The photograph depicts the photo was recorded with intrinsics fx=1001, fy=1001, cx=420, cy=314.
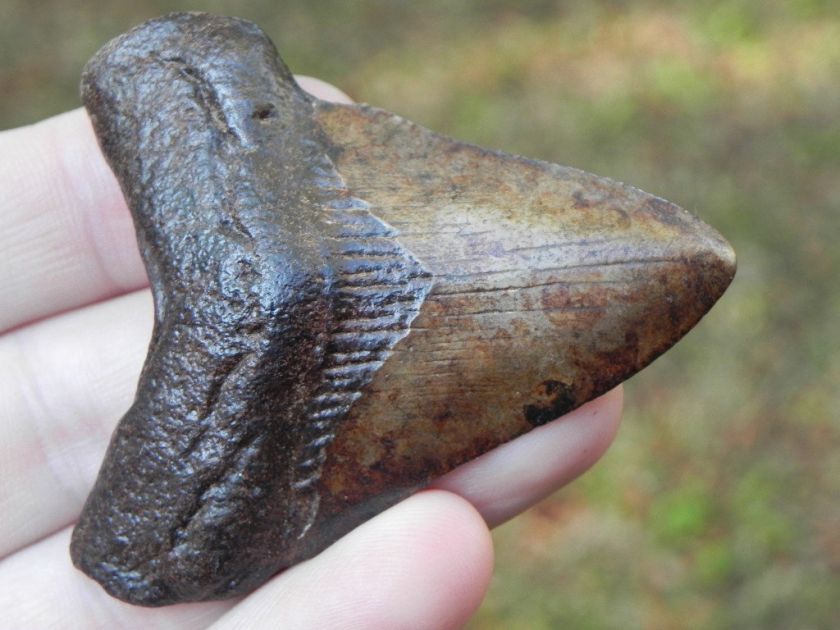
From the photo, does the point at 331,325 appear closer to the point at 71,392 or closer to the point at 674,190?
the point at 71,392

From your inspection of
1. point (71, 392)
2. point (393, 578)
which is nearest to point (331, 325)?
point (393, 578)

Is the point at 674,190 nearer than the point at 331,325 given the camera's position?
No

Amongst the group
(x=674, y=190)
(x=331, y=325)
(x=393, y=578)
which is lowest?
(x=674, y=190)

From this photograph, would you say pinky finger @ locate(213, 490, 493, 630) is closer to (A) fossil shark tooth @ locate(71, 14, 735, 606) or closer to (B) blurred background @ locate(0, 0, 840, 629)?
(A) fossil shark tooth @ locate(71, 14, 735, 606)

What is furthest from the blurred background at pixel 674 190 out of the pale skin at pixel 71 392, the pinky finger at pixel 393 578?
the pinky finger at pixel 393 578

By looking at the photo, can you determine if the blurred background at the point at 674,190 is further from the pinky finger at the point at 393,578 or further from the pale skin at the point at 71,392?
the pinky finger at the point at 393,578

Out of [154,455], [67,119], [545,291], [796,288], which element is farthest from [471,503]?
[796,288]

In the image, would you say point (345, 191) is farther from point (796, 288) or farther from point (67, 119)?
point (796, 288)
